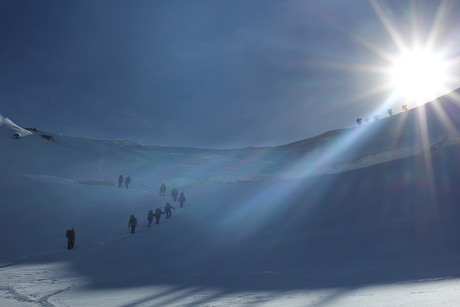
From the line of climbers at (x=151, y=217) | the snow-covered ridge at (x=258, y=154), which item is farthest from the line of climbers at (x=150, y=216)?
the snow-covered ridge at (x=258, y=154)

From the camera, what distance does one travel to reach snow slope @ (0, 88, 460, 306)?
10297 millimetres

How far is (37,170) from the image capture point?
42000 mm

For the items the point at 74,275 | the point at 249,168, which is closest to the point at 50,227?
the point at 74,275

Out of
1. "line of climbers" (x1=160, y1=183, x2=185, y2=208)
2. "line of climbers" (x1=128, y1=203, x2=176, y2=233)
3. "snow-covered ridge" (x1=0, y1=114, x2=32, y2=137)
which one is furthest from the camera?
"snow-covered ridge" (x1=0, y1=114, x2=32, y2=137)

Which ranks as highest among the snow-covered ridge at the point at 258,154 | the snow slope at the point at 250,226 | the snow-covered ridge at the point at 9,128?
the snow-covered ridge at the point at 9,128

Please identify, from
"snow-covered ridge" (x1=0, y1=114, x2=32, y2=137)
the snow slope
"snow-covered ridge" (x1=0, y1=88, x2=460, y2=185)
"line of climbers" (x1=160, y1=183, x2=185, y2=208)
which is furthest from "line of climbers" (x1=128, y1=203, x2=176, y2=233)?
"snow-covered ridge" (x1=0, y1=114, x2=32, y2=137)

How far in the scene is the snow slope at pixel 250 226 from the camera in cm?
1030

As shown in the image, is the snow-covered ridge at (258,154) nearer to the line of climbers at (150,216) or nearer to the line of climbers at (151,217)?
the line of climbers at (150,216)

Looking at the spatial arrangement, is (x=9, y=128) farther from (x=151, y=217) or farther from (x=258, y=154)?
(x=151, y=217)

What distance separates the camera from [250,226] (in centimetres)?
2228

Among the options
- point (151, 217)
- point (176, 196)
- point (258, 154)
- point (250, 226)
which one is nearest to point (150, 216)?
point (151, 217)

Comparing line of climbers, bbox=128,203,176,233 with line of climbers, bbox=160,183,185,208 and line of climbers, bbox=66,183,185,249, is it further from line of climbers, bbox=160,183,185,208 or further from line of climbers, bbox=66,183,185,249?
line of climbers, bbox=160,183,185,208

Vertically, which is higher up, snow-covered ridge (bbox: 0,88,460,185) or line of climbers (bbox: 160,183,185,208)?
snow-covered ridge (bbox: 0,88,460,185)

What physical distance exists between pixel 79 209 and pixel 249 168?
1939cm
